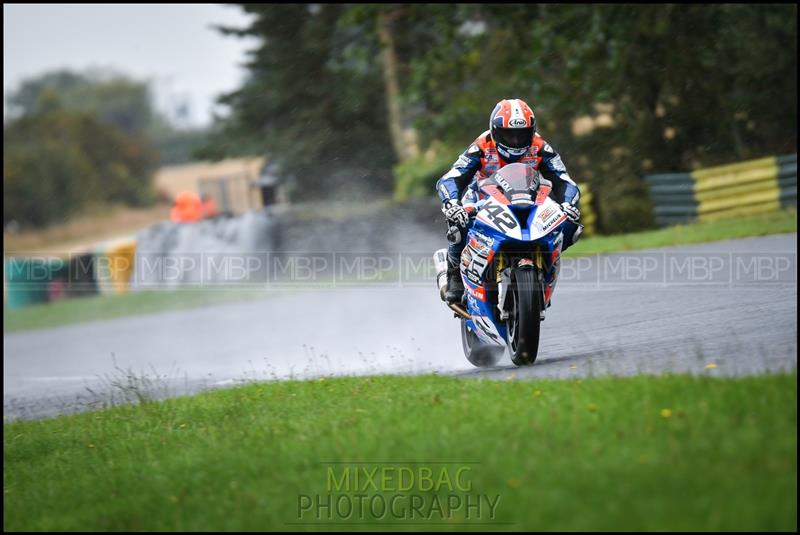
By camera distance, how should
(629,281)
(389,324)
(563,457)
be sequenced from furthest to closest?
1. (389,324)
2. (629,281)
3. (563,457)

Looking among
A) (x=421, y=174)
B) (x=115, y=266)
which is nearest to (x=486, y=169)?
(x=115, y=266)

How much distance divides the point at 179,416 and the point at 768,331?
484cm

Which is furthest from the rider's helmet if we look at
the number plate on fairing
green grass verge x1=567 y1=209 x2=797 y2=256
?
green grass verge x1=567 y1=209 x2=797 y2=256

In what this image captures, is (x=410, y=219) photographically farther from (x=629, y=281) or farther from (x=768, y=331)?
(x=768, y=331)

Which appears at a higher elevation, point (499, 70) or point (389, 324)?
point (499, 70)

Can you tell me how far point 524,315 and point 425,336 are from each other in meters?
5.78

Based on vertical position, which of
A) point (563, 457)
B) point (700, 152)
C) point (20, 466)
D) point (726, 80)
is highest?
point (726, 80)

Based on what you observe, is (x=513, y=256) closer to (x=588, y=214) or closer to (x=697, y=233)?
(x=697, y=233)

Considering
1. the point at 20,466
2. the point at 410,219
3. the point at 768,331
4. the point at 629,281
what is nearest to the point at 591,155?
the point at 410,219

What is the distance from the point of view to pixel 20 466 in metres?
8.10

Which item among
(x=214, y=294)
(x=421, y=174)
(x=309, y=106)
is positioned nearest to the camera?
(x=214, y=294)

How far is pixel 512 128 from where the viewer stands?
8672 mm
